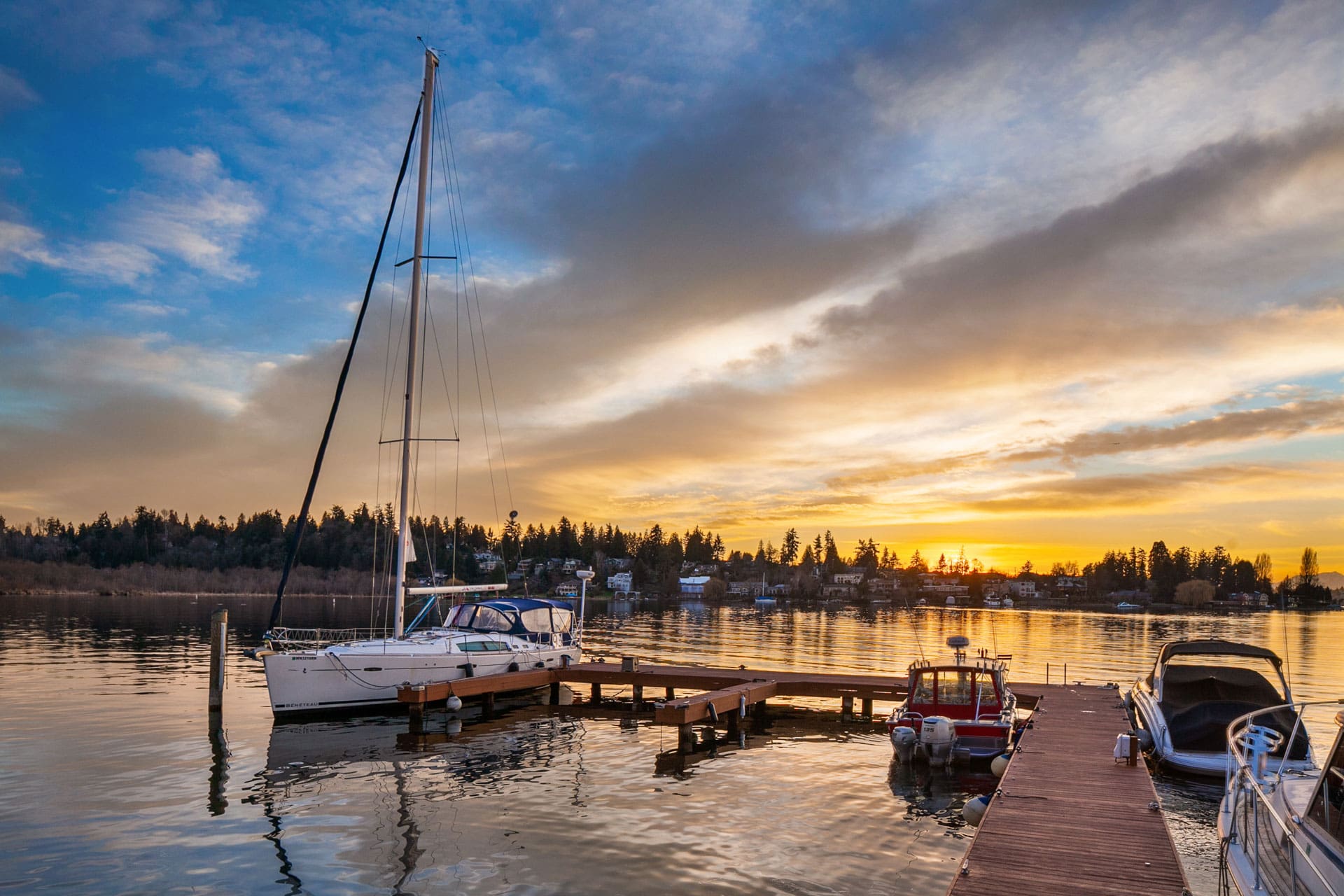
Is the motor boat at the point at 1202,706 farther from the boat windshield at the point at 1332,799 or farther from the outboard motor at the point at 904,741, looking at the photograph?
the boat windshield at the point at 1332,799

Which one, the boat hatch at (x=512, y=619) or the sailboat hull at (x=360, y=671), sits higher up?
the boat hatch at (x=512, y=619)

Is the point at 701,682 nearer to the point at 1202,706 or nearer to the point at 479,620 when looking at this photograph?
the point at 479,620

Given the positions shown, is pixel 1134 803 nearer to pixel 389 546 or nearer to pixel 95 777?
pixel 95 777

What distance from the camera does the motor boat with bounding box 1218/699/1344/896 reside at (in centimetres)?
825

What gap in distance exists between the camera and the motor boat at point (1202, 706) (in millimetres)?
20734

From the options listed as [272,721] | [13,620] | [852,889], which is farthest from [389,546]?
[13,620]

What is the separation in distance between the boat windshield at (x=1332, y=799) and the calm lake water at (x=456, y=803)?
607 cm

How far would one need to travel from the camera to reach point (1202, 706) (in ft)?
70.1

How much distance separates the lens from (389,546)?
105 ft

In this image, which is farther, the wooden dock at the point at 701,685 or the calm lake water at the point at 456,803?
the wooden dock at the point at 701,685

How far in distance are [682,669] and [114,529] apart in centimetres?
20538

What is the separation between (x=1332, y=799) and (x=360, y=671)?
24186 mm

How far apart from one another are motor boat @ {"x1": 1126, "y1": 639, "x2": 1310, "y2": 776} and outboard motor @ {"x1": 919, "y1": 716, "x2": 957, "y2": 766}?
17.2 feet

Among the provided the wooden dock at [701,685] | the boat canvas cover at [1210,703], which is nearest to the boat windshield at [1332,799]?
the boat canvas cover at [1210,703]
